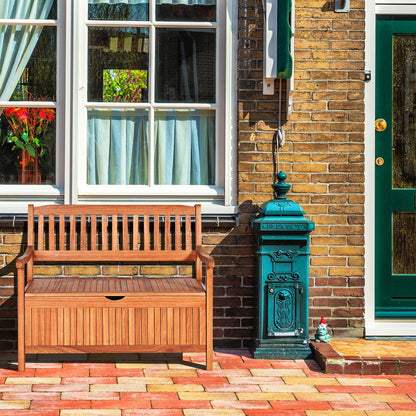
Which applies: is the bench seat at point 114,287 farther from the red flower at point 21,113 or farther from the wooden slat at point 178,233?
the red flower at point 21,113

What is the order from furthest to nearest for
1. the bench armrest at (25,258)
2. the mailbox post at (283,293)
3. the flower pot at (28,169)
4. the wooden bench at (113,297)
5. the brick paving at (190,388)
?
the flower pot at (28,169) < the mailbox post at (283,293) < the wooden bench at (113,297) < the bench armrest at (25,258) < the brick paving at (190,388)

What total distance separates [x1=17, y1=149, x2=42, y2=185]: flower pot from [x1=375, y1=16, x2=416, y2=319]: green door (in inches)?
98.4

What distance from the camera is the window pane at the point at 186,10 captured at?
21.1ft

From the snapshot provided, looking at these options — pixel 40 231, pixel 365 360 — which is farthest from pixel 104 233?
pixel 365 360

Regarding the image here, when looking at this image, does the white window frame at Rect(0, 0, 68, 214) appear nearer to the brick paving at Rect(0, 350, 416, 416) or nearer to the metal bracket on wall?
the brick paving at Rect(0, 350, 416, 416)

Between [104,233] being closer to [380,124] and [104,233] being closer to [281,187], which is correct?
[281,187]

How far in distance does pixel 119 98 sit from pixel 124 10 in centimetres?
64

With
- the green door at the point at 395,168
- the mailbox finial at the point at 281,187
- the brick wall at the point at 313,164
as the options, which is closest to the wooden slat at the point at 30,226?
the brick wall at the point at 313,164

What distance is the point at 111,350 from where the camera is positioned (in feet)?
18.5

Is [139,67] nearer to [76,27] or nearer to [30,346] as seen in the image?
[76,27]

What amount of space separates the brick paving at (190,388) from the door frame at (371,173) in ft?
2.76

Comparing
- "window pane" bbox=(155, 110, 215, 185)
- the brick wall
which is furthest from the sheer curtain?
the brick wall

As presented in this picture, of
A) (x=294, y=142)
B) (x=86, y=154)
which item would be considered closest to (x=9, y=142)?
(x=86, y=154)

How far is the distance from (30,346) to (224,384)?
1.26 meters
